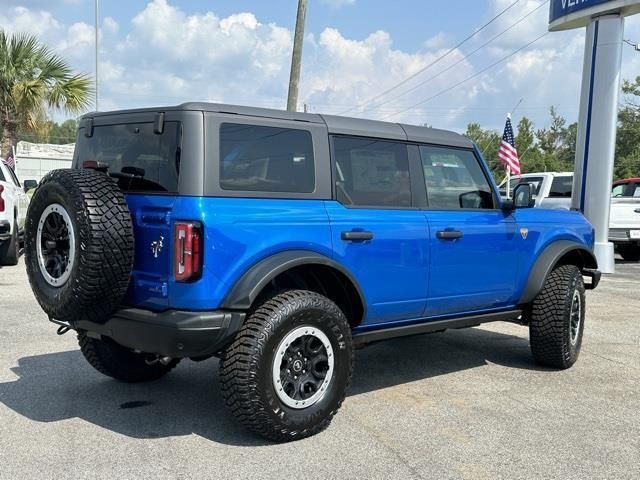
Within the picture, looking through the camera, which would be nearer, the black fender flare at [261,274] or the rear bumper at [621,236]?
the black fender flare at [261,274]

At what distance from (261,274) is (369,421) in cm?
130

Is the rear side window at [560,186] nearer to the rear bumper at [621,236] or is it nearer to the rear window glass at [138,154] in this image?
the rear bumper at [621,236]

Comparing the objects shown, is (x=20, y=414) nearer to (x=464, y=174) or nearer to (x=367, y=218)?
(x=367, y=218)

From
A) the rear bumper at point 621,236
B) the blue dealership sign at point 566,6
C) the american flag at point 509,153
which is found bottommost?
the rear bumper at point 621,236

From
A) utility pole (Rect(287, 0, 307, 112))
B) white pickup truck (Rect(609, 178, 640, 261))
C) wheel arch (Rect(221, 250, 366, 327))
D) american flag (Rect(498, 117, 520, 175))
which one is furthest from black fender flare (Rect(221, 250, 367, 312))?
american flag (Rect(498, 117, 520, 175))

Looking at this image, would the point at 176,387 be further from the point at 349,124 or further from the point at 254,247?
the point at 349,124

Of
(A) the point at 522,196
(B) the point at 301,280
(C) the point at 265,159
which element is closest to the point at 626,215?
(A) the point at 522,196

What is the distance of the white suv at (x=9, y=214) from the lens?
35.2 feet

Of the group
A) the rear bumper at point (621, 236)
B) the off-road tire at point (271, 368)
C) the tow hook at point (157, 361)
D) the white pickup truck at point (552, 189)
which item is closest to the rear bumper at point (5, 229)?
the tow hook at point (157, 361)

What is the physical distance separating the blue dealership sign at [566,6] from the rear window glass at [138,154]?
10860mm

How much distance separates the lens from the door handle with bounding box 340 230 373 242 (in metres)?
4.36

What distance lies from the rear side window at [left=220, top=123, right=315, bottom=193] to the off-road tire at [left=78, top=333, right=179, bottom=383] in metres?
1.61

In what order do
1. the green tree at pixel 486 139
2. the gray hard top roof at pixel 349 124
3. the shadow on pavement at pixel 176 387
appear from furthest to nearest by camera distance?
the green tree at pixel 486 139 → the shadow on pavement at pixel 176 387 → the gray hard top roof at pixel 349 124

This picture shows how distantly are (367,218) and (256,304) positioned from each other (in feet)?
3.23
